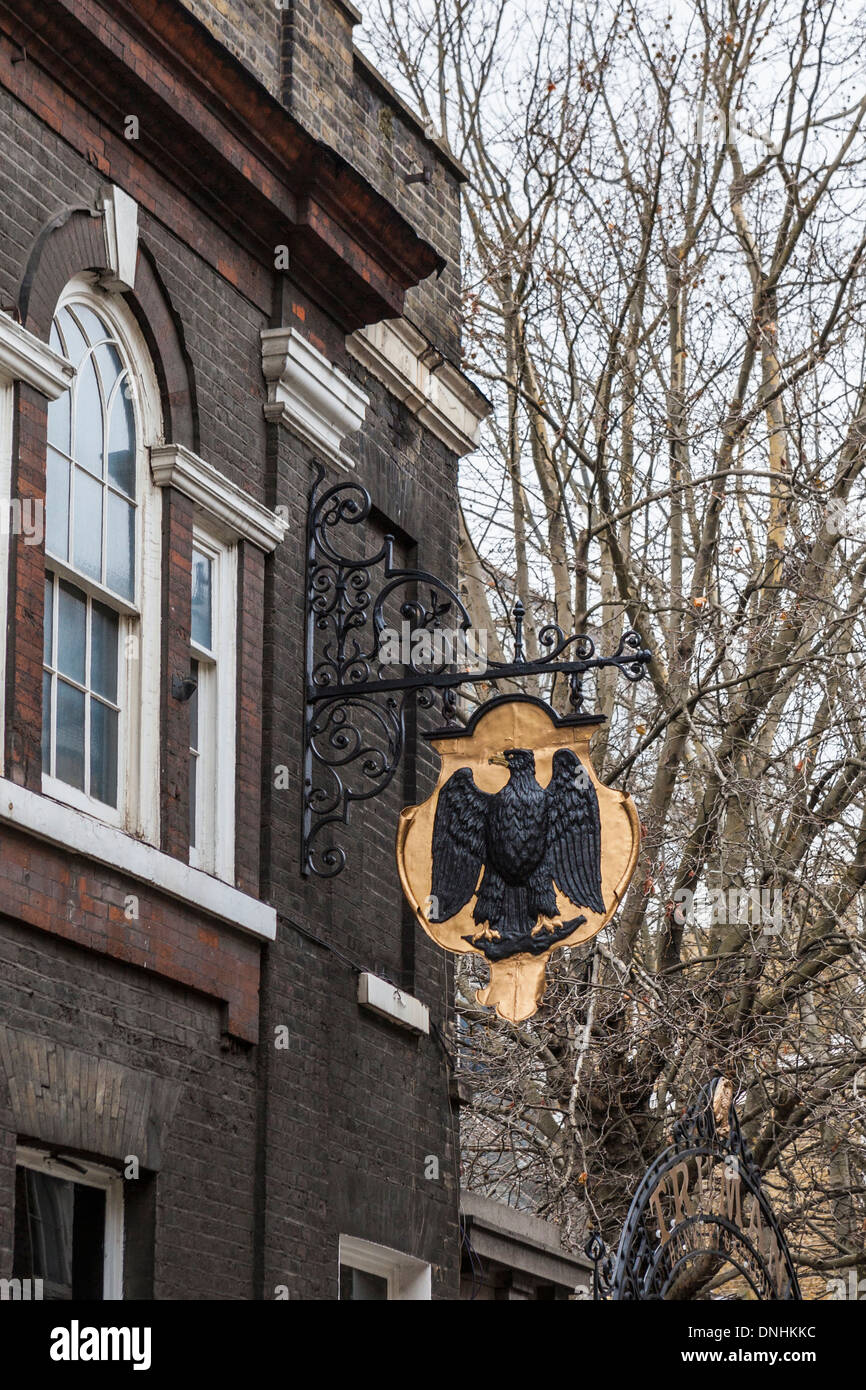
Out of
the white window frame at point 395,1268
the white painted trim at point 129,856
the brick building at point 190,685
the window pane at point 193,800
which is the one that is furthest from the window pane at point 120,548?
the white window frame at point 395,1268

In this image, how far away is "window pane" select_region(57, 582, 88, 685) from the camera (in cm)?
→ 949

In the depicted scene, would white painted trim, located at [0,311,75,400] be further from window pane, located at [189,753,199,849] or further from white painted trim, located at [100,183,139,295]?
window pane, located at [189,753,199,849]

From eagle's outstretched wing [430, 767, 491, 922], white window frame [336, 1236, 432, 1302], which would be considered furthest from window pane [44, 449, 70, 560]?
white window frame [336, 1236, 432, 1302]

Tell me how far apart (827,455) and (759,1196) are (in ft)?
30.4

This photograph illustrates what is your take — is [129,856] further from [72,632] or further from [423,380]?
[423,380]

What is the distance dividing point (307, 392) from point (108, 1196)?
458 cm

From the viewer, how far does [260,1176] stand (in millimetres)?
10180

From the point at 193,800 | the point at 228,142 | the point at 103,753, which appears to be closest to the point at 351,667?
the point at 193,800

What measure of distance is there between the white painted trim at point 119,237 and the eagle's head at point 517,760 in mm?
2921

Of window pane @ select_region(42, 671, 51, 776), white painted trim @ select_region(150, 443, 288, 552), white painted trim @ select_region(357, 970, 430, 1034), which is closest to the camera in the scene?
window pane @ select_region(42, 671, 51, 776)

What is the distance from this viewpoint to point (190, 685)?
10.1 m

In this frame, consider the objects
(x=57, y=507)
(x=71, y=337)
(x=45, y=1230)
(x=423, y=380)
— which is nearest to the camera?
(x=45, y=1230)

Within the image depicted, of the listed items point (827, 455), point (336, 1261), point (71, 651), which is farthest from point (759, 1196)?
point (827, 455)

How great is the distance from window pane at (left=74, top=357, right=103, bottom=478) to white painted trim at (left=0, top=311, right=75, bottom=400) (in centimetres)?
48
